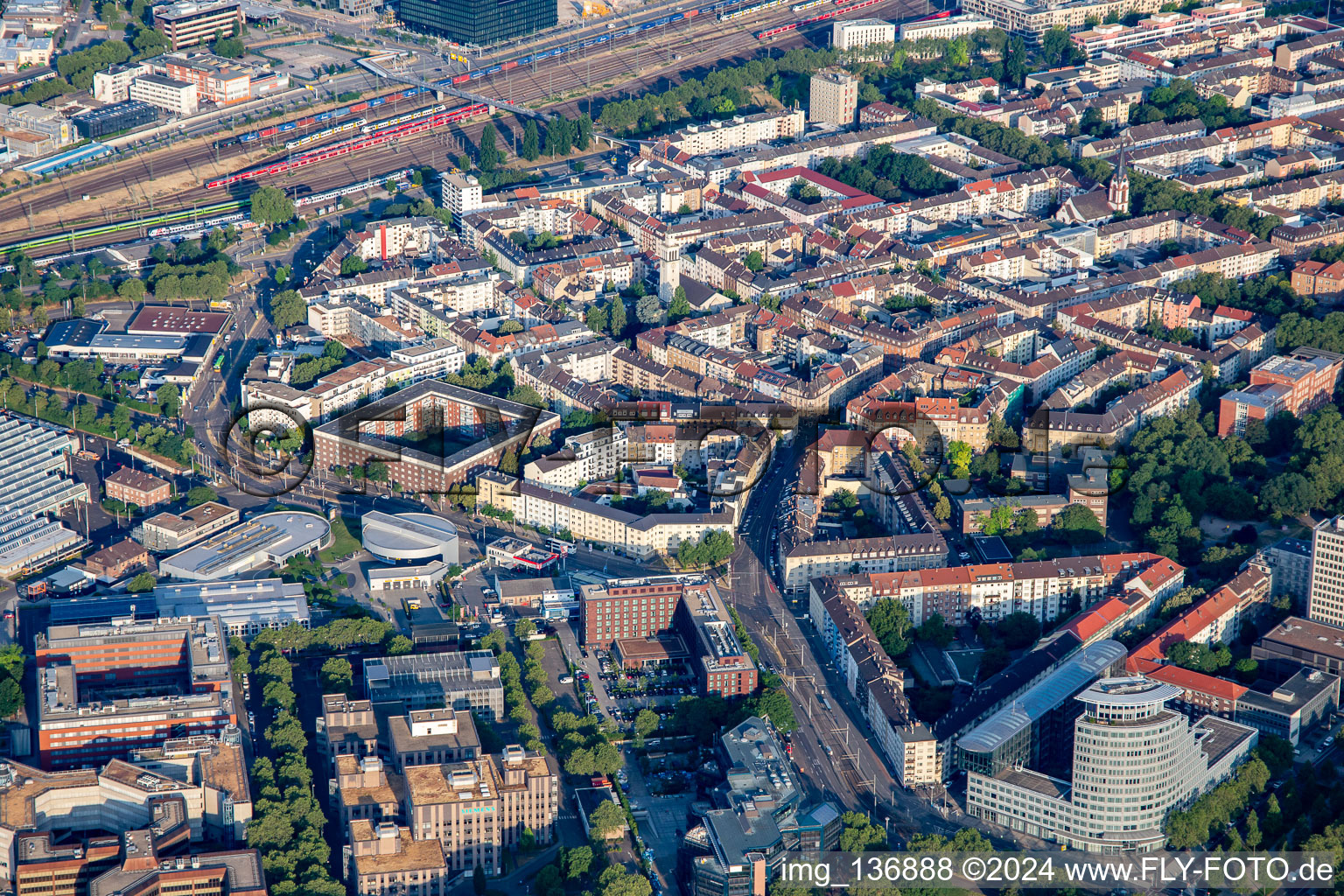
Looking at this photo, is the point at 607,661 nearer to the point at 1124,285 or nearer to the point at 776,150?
the point at 1124,285

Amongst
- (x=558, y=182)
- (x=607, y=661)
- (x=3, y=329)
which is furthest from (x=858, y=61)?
(x=607, y=661)

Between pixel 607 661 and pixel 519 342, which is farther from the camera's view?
pixel 519 342

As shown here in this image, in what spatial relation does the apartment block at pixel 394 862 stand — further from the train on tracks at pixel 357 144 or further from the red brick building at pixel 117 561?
the train on tracks at pixel 357 144

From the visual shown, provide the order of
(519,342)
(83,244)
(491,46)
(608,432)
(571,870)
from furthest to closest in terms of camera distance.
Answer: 1. (491,46)
2. (83,244)
3. (519,342)
4. (608,432)
5. (571,870)

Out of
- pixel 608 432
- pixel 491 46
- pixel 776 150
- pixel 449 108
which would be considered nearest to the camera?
pixel 608 432

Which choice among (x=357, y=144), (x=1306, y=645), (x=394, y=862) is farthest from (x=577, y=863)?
(x=357, y=144)

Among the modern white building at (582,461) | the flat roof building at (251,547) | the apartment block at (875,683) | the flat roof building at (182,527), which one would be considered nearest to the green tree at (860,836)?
the apartment block at (875,683)
